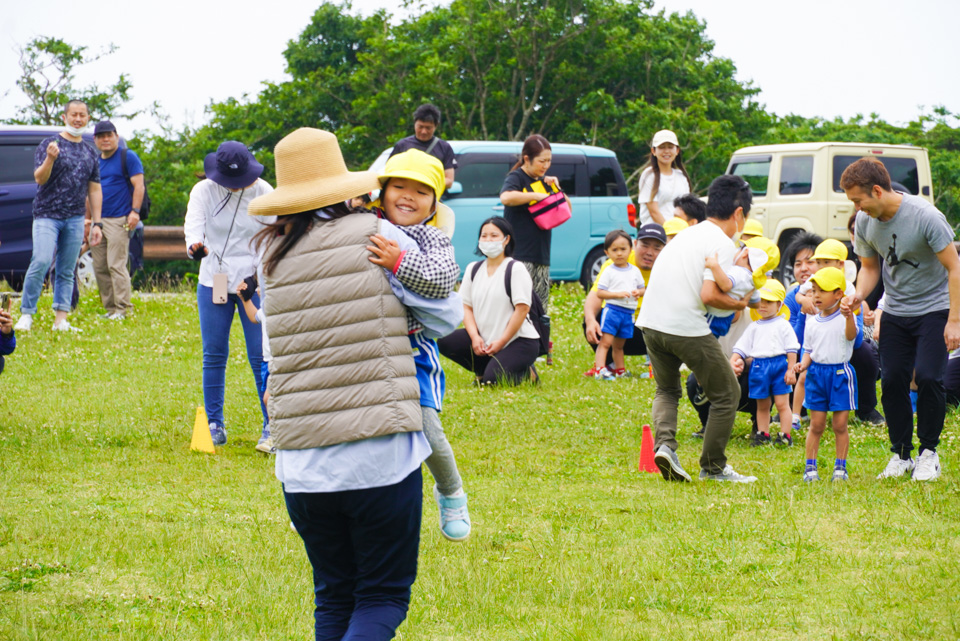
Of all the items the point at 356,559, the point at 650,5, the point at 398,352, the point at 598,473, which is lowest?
the point at 598,473

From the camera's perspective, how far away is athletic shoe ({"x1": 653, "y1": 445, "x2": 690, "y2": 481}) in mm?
6355

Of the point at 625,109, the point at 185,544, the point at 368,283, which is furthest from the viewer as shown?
the point at 625,109

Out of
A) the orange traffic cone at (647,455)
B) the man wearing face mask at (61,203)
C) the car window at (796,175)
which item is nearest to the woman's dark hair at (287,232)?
the orange traffic cone at (647,455)

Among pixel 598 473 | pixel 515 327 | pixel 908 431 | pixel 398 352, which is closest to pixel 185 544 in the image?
pixel 398 352

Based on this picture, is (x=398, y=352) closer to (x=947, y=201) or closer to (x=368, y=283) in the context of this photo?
(x=368, y=283)

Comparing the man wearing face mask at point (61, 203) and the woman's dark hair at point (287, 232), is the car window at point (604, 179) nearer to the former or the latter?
the man wearing face mask at point (61, 203)

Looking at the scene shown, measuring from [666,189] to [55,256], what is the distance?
6.80 m

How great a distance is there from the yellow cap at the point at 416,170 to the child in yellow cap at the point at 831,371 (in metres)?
3.78

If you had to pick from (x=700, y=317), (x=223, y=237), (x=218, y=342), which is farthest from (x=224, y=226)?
(x=700, y=317)

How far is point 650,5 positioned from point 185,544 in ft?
87.1

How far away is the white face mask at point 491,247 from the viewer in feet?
32.1

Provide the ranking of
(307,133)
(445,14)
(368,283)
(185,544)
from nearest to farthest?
(368,283)
(307,133)
(185,544)
(445,14)

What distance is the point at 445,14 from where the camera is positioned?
29734 mm

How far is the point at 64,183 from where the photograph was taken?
1143 cm
